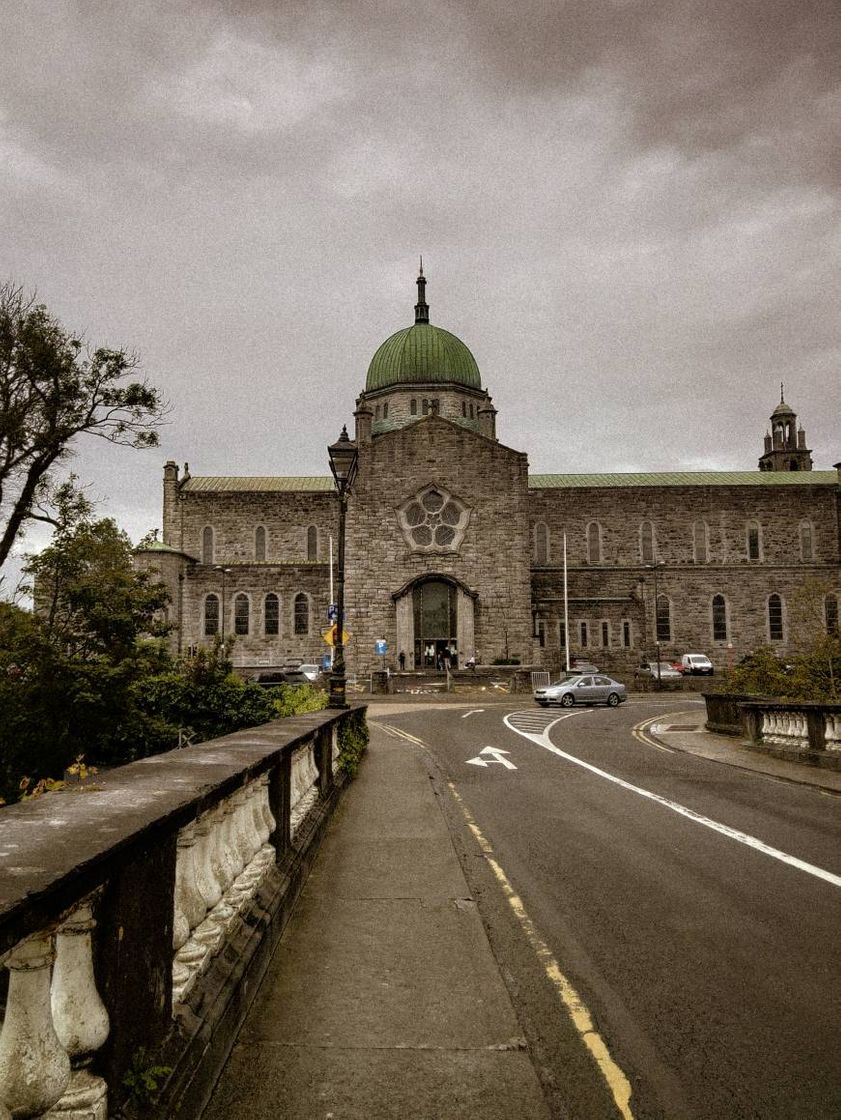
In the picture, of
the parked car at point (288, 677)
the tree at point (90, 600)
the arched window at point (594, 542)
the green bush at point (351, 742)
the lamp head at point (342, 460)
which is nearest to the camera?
the green bush at point (351, 742)

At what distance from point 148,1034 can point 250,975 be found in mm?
1518

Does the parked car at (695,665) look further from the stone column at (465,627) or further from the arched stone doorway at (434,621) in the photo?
the arched stone doorway at (434,621)

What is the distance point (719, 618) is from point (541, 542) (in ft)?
44.4

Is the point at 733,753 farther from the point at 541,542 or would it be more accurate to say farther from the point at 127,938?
the point at 541,542

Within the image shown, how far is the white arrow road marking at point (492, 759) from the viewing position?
51.4 feet

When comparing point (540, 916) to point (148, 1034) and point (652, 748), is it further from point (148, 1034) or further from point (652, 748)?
point (652, 748)

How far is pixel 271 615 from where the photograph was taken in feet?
179

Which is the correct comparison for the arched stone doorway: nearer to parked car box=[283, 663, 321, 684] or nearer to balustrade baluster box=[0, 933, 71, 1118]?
parked car box=[283, 663, 321, 684]

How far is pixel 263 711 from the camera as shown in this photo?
21.6 meters

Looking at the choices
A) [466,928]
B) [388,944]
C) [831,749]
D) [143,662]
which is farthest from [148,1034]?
[143,662]

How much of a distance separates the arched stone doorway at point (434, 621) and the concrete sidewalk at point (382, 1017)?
4161cm

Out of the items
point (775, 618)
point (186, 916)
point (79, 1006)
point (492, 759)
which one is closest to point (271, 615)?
point (775, 618)

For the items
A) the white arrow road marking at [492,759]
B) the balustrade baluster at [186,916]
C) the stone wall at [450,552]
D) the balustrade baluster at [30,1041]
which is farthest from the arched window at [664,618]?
the balustrade baluster at [30,1041]

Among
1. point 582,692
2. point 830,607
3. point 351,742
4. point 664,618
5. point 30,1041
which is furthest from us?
point 830,607
